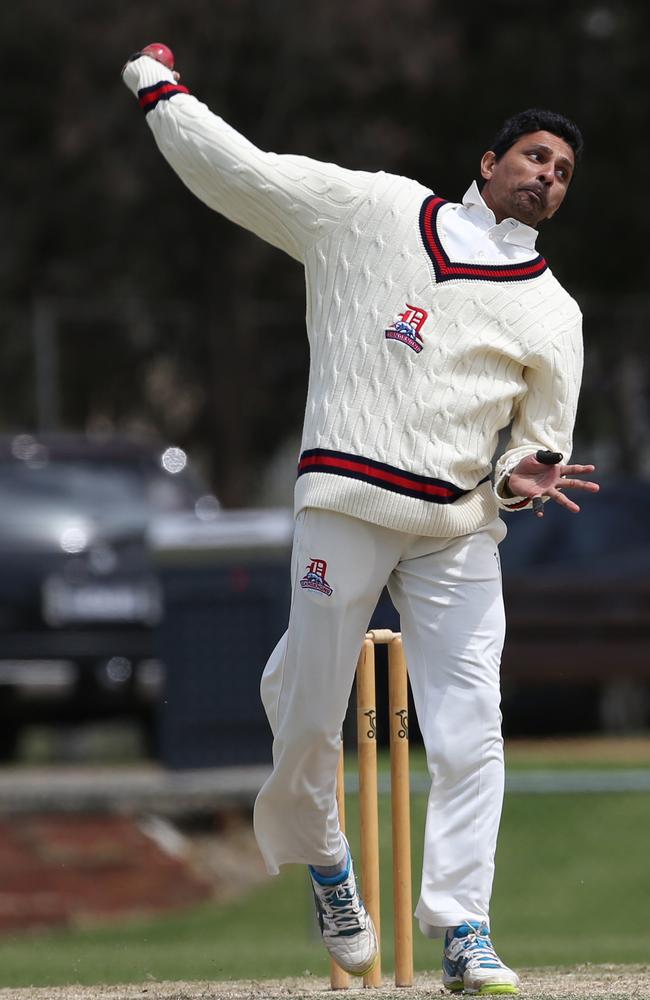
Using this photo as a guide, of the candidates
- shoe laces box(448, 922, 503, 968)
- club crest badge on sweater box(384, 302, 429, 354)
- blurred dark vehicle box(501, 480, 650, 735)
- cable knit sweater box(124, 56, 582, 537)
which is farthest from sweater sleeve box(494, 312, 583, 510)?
blurred dark vehicle box(501, 480, 650, 735)

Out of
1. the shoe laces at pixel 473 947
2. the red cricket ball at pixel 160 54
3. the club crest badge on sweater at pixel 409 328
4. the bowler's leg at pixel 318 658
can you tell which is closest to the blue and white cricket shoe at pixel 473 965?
the shoe laces at pixel 473 947

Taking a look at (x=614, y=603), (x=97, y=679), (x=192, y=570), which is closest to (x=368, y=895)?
(x=192, y=570)

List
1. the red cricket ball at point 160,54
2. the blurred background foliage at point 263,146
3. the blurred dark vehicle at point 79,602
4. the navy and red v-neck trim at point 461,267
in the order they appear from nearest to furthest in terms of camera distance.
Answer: the navy and red v-neck trim at point 461,267, the red cricket ball at point 160,54, the blurred dark vehicle at point 79,602, the blurred background foliage at point 263,146

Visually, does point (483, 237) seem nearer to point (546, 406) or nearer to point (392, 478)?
point (546, 406)

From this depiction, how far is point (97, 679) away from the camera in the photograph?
11.2m

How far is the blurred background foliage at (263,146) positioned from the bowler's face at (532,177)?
1221 cm

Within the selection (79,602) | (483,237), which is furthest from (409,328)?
(79,602)

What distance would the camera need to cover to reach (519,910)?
9.28 m

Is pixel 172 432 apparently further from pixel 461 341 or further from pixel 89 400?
pixel 461 341

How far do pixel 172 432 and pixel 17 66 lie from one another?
3.72 metres

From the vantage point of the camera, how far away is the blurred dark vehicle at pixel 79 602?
1114 centimetres

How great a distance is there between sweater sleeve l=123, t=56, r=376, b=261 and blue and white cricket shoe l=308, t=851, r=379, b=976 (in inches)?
62.0

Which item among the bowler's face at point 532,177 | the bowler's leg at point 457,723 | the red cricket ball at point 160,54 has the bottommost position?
the bowler's leg at point 457,723

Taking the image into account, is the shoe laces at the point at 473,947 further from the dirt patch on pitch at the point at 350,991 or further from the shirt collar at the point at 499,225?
the shirt collar at the point at 499,225
